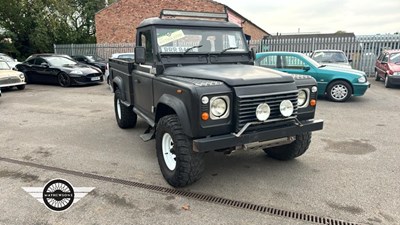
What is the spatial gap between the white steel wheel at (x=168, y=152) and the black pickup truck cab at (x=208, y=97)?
1 centimetres

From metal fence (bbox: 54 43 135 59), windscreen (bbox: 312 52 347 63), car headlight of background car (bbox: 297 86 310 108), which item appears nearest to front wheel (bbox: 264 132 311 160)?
car headlight of background car (bbox: 297 86 310 108)

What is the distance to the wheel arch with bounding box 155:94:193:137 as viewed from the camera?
339cm

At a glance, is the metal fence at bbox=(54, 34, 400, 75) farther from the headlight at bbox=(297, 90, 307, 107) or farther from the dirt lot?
the headlight at bbox=(297, 90, 307, 107)

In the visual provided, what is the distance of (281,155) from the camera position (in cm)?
462

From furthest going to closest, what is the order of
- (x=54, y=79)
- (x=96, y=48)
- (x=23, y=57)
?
(x=23, y=57) → (x=96, y=48) → (x=54, y=79)

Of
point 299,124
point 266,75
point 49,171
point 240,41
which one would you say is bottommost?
point 49,171

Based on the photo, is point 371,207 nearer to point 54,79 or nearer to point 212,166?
point 212,166

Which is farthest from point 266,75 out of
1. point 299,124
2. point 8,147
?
point 8,147

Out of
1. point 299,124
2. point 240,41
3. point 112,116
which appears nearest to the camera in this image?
point 299,124

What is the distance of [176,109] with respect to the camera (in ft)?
11.6

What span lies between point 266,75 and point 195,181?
1542 millimetres

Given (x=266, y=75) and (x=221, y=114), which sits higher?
(x=266, y=75)

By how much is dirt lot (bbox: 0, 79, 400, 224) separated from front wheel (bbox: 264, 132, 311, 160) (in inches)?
5.1

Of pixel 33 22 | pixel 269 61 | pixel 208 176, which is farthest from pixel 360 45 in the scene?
pixel 33 22
